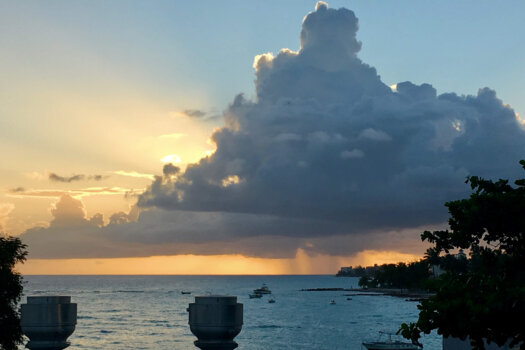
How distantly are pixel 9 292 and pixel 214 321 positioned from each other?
26024mm

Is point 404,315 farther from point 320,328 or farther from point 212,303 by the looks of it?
point 212,303

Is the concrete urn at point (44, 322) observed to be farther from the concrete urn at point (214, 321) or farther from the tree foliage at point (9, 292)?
the tree foliage at point (9, 292)

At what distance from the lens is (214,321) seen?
9.34 metres

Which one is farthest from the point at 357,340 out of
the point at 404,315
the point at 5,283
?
the point at 5,283

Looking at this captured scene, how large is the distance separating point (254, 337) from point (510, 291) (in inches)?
5072

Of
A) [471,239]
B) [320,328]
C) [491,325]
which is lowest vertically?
[320,328]

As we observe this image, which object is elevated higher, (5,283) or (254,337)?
(5,283)

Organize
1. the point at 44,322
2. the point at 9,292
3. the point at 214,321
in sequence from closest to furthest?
the point at 214,321 < the point at 44,322 < the point at 9,292

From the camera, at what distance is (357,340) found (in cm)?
12988

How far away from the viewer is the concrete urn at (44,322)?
408 inches

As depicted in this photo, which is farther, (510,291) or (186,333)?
(186,333)

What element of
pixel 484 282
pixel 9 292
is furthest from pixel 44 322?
pixel 9 292

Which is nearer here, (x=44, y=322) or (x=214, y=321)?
(x=214, y=321)

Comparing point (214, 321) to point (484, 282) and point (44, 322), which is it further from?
point (484, 282)
